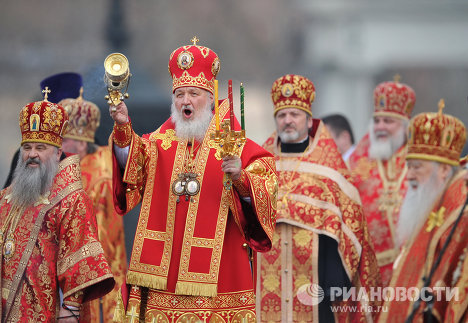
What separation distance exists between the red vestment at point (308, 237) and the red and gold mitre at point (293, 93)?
0.47 m

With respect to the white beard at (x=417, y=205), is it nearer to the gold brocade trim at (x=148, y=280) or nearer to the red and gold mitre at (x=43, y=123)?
the gold brocade trim at (x=148, y=280)

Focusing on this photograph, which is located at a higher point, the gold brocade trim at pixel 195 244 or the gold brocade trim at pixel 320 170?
the gold brocade trim at pixel 320 170

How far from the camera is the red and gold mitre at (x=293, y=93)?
12.2 metres

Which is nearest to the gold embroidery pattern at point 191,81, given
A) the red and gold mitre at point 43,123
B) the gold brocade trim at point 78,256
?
the red and gold mitre at point 43,123

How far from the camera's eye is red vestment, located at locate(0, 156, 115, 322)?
983cm

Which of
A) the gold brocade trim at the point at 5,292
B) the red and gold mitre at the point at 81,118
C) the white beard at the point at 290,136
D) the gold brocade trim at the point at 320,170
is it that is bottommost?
the gold brocade trim at the point at 5,292

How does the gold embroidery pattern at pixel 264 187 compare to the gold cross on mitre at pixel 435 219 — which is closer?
the gold embroidery pattern at pixel 264 187

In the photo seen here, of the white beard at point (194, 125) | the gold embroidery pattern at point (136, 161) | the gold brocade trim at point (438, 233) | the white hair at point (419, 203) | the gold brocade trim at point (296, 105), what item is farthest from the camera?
the gold brocade trim at point (296, 105)

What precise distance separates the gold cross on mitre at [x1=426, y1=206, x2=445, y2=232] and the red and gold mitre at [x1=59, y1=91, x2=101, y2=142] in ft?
12.4

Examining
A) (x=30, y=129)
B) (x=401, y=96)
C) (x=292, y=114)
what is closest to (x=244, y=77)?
(x=401, y=96)

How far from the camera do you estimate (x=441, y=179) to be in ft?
36.5

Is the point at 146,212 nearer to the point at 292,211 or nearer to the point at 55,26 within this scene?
the point at 292,211

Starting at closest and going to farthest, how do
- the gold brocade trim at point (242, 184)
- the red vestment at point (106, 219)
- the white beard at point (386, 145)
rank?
the gold brocade trim at point (242, 184) → the red vestment at point (106, 219) → the white beard at point (386, 145)

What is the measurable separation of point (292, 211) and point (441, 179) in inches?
56.5
